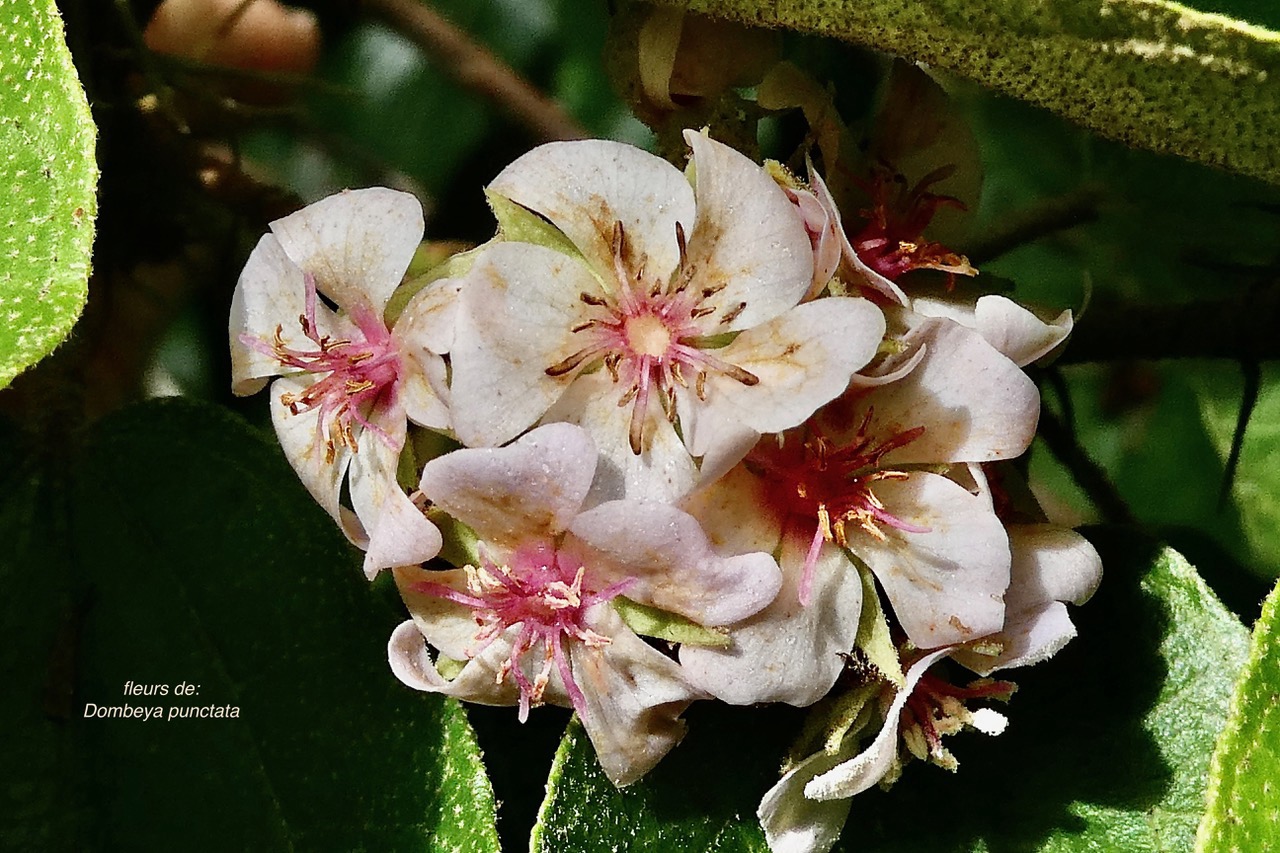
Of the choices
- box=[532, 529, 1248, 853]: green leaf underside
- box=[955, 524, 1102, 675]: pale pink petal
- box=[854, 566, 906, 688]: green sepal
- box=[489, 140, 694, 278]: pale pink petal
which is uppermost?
box=[489, 140, 694, 278]: pale pink petal

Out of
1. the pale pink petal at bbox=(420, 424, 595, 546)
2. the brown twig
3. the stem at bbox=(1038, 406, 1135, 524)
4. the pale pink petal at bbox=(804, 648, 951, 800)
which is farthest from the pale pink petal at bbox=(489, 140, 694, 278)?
the brown twig

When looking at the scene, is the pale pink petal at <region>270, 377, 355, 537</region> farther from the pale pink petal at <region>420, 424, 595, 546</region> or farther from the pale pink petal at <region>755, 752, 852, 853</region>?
the pale pink petal at <region>755, 752, 852, 853</region>

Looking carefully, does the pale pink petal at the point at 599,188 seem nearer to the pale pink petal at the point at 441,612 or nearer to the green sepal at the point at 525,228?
the green sepal at the point at 525,228

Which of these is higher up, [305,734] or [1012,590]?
[1012,590]

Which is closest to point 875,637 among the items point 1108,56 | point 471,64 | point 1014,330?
point 1014,330

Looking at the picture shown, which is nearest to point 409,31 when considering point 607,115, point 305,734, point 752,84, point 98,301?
point 607,115

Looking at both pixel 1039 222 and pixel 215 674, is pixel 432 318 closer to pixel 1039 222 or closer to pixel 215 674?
pixel 215 674

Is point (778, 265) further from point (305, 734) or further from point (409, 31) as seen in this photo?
point (409, 31)
